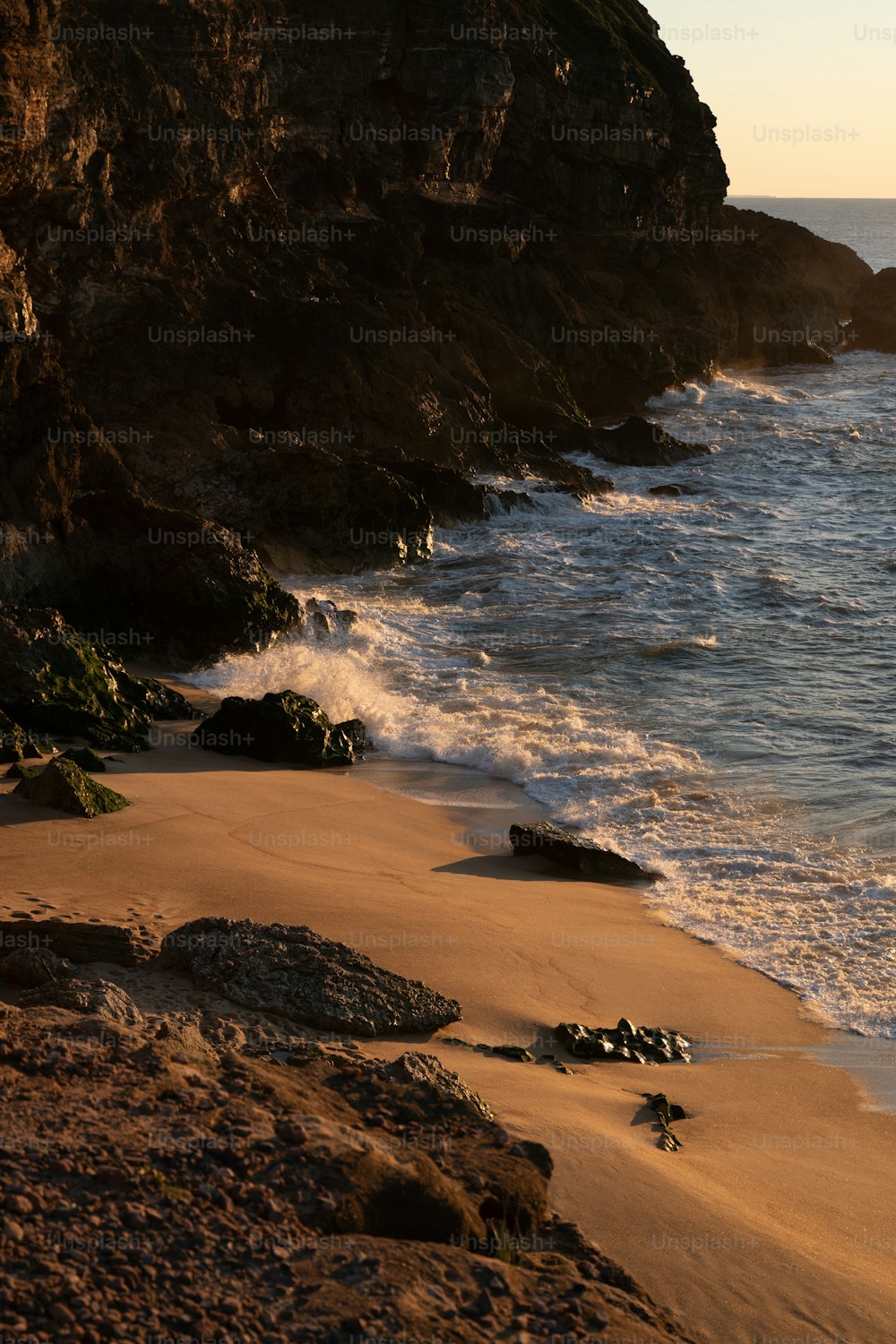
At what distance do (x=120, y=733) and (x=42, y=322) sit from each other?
1375cm

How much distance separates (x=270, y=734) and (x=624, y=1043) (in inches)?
270

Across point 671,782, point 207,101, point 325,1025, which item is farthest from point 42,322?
point 325,1025

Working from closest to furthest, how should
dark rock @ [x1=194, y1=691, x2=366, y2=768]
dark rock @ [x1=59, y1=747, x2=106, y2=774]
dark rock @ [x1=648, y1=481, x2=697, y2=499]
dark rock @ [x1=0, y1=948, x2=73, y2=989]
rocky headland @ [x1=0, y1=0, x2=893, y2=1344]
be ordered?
rocky headland @ [x1=0, y1=0, x2=893, y2=1344] < dark rock @ [x1=0, y1=948, x2=73, y2=989] < dark rock @ [x1=59, y1=747, x2=106, y2=774] < dark rock @ [x1=194, y1=691, x2=366, y2=768] < dark rock @ [x1=648, y1=481, x2=697, y2=499]

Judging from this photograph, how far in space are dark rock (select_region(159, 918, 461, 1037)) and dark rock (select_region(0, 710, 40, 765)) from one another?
5079mm

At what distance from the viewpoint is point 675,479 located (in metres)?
32.8

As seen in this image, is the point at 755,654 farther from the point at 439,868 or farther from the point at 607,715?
the point at 439,868

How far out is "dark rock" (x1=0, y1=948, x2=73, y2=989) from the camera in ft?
24.3

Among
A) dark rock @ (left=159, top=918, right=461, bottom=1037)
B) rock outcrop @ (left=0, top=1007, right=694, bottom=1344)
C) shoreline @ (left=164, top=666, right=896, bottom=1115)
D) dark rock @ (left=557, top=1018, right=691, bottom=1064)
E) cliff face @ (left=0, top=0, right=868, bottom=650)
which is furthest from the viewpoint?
cliff face @ (left=0, top=0, right=868, bottom=650)

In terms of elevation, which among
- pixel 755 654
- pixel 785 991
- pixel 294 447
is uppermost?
pixel 294 447

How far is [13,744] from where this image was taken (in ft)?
Result: 41.7

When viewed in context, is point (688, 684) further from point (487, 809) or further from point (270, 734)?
point (270, 734)

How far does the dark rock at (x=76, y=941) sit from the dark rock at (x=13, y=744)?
190 inches

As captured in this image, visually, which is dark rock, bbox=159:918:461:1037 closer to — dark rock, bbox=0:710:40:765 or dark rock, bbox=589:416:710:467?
dark rock, bbox=0:710:40:765

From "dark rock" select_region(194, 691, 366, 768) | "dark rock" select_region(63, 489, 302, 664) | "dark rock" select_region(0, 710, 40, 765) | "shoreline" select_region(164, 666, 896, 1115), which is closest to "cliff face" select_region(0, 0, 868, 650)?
"dark rock" select_region(63, 489, 302, 664)
